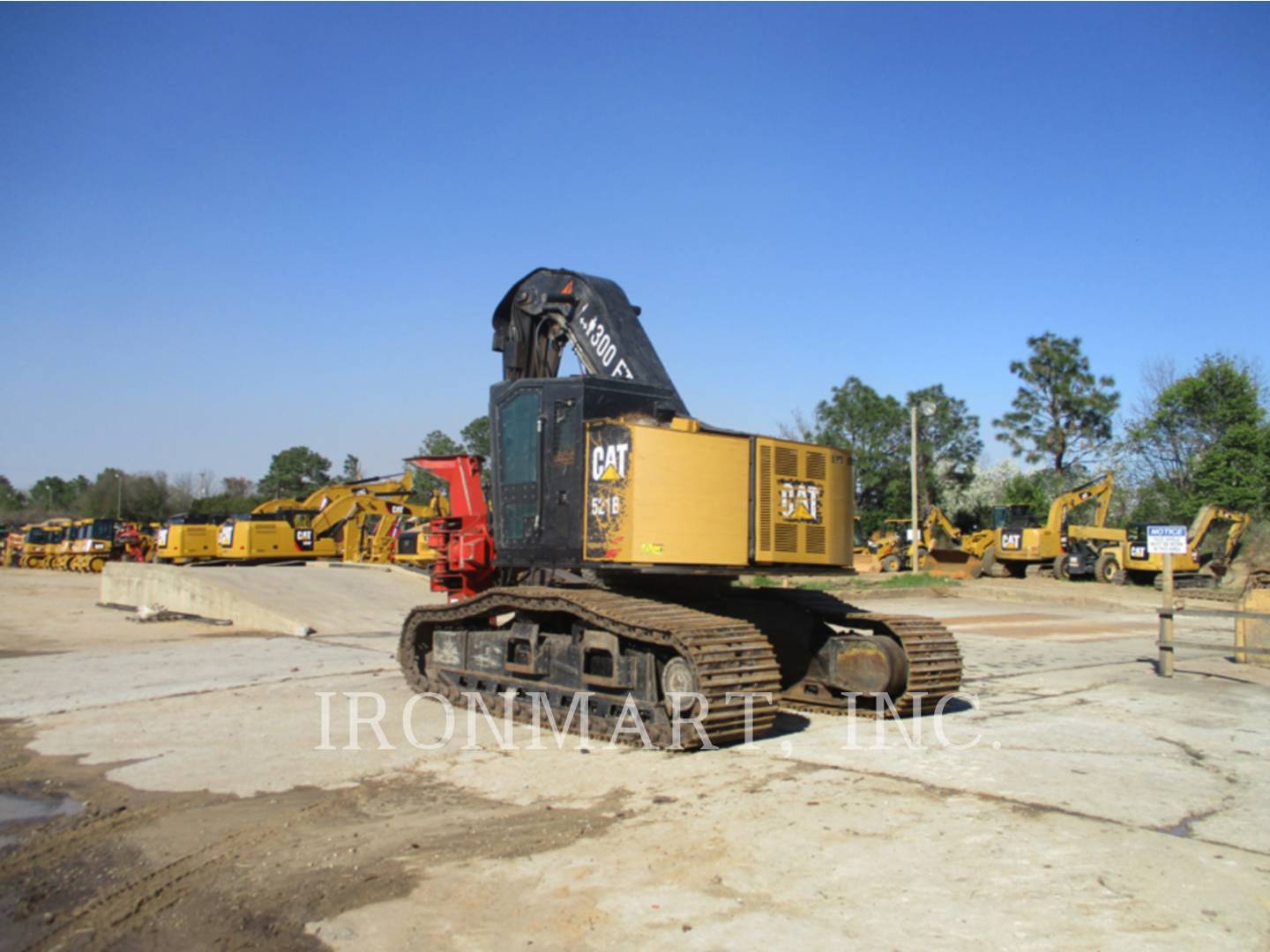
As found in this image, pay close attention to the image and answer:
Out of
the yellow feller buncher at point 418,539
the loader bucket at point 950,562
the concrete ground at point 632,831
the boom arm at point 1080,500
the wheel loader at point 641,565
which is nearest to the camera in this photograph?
the concrete ground at point 632,831

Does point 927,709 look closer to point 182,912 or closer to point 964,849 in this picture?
point 964,849

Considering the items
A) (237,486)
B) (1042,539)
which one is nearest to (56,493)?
(237,486)

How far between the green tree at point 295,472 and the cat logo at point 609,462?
78565 mm

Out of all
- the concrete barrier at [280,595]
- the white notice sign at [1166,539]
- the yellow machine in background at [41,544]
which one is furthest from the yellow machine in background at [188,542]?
the white notice sign at [1166,539]

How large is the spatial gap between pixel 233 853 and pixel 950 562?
34.2 m

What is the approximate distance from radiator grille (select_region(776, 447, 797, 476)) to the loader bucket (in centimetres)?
2846

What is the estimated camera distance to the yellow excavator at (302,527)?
3046 cm

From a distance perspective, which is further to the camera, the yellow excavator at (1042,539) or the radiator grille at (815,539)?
the yellow excavator at (1042,539)

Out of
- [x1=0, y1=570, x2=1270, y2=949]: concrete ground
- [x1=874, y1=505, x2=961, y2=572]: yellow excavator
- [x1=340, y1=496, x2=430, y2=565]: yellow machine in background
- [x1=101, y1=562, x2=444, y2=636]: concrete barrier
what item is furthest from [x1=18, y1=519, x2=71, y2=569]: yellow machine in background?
[x1=0, y1=570, x2=1270, y2=949]: concrete ground

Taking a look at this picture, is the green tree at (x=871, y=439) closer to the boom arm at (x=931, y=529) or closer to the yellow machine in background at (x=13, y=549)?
the boom arm at (x=931, y=529)

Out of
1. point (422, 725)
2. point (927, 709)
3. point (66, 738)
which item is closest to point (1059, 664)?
point (927, 709)

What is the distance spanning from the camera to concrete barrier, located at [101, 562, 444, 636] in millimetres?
16469

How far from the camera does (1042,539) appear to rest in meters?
31.8

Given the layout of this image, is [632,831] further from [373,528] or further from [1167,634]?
[373,528]
